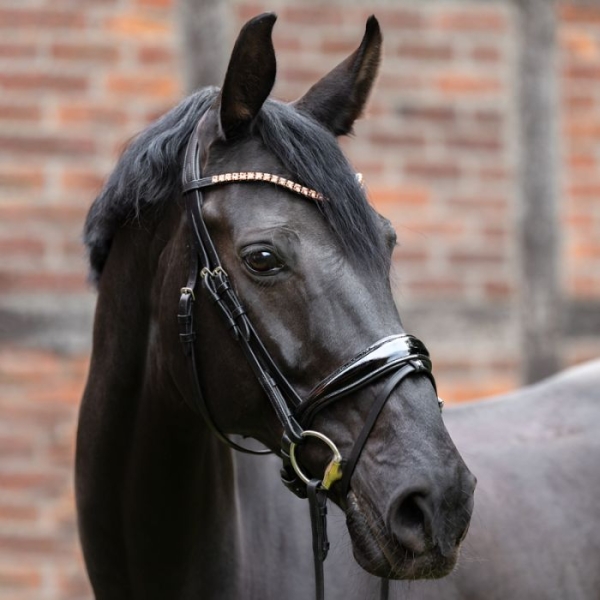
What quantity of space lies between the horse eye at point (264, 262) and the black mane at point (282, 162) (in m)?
0.12

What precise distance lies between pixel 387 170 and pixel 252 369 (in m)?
2.66

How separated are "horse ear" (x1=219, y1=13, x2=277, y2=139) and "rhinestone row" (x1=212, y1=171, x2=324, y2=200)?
0.11m

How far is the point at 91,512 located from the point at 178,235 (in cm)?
64

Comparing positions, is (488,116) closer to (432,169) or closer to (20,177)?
(432,169)

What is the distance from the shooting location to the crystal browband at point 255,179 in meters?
1.82

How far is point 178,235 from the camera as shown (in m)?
1.95

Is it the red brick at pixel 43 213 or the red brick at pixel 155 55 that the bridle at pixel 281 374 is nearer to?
the red brick at pixel 43 213

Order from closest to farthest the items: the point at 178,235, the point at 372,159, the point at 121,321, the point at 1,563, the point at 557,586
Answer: the point at 178,235
the point at 121,321
the point at 557,586
the point at 1,563
the point at 372,159

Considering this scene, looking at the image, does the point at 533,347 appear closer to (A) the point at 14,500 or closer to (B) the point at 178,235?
(A) the point at 14,500

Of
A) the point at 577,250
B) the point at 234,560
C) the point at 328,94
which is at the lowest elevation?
the point at 234,560

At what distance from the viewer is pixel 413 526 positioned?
159 centimetres

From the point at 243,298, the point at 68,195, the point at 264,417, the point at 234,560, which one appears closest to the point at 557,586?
the point at 234,560

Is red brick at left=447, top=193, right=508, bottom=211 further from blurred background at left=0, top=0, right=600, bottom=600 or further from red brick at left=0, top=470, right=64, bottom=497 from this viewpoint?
red brick at left=0, top=470, right=64, bottom=497

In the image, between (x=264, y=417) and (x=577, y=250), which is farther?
(x=577, y=250)
